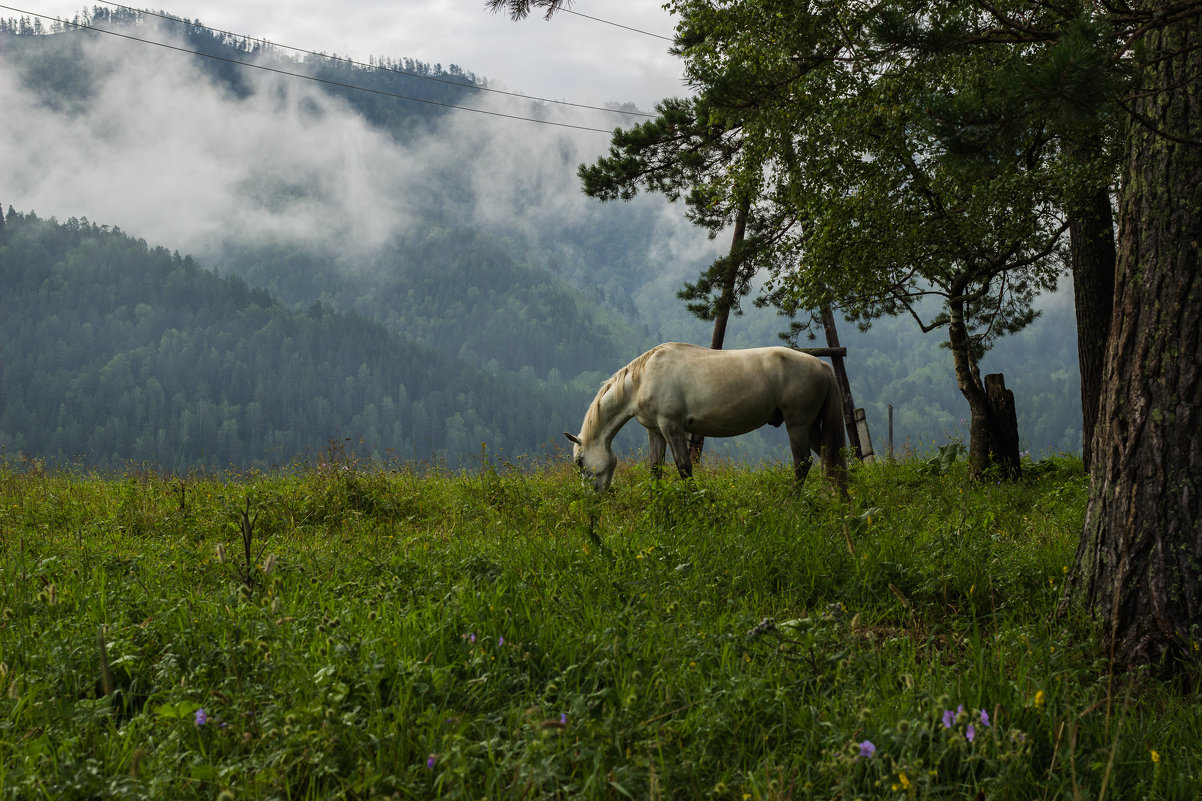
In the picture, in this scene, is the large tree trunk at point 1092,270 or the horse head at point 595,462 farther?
the horse head at point 595,462

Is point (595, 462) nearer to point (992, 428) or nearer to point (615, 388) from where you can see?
point (615, 388)

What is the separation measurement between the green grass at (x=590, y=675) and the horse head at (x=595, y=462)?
395 centimetres

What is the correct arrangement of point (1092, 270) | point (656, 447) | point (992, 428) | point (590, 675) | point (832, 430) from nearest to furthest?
point (590, 675) → point (832, 430) → point (1092, 270) → point (656, 447) → point (992, 428)

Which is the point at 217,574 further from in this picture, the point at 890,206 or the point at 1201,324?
the point at 890,206

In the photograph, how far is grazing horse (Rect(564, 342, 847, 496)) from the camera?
351 inches

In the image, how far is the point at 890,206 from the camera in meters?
10.3

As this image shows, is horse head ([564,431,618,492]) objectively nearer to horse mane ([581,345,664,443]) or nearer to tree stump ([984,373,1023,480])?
horse mane ([581,345,664,443])

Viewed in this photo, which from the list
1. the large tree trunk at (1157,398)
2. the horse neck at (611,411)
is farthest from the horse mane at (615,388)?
the large tree trunk at (1157,398)

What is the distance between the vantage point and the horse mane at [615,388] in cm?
945

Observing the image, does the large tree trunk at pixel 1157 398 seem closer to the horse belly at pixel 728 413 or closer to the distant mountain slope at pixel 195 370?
the horse belly at pixel 728 413

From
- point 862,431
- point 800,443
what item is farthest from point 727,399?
point 862,431

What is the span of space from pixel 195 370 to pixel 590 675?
18265cm

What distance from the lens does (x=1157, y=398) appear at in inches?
144

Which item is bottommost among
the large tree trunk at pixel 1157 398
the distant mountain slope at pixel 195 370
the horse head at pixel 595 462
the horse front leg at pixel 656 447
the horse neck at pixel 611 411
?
the distant mountain slope at pixel 195 370
